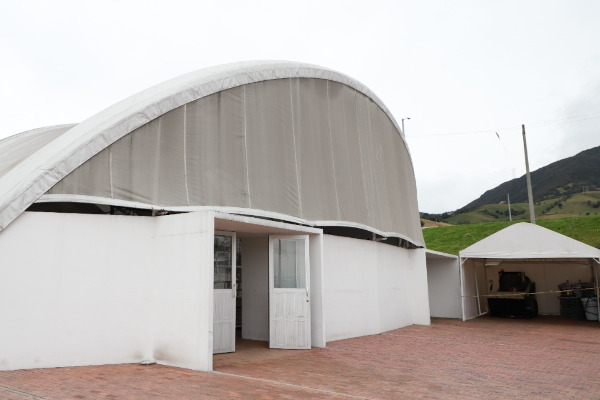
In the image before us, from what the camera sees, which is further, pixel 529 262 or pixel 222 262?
pixel 529 262

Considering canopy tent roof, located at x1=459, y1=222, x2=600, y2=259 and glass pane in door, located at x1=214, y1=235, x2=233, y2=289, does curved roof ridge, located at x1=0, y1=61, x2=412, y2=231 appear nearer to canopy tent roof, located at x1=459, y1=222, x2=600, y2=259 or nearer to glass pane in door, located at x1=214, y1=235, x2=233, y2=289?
glass pane in door, located at x1=214, y1=235, x2=233, y2=289

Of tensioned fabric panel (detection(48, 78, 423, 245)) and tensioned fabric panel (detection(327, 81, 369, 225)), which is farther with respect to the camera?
tensioned fabric panel (detection(327, 81, 369, 225))

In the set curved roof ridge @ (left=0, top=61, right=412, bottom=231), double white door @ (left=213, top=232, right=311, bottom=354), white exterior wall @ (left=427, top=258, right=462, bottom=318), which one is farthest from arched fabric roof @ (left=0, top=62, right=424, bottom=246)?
white exterior wall @ (left=427, top=258, right=462, bottom=318)

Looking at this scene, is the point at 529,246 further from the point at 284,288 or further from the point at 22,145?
the point at 22,145

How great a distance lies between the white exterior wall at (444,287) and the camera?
20.2 m

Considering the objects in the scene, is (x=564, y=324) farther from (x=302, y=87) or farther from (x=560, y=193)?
(x=560, y=193)

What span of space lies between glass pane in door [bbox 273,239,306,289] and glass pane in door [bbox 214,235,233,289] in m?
1.17

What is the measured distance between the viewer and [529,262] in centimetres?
2266

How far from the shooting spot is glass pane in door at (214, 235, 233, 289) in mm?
9609

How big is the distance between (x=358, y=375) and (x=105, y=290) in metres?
4.65

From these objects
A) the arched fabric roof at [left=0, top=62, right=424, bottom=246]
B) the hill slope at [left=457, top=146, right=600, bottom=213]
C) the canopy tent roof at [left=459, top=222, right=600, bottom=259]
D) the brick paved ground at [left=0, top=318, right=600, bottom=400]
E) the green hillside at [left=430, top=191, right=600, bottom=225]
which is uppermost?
the hill slope at [left=457, top=146, right=600, bottom=213]

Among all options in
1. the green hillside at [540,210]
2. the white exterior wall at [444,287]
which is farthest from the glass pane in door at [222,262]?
the green hillside at [540,210]

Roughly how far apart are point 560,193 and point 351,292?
4740 inches

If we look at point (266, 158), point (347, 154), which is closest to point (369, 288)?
point (347, 154)
